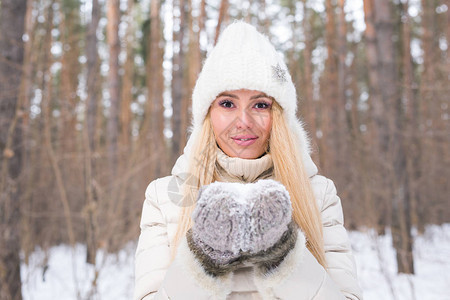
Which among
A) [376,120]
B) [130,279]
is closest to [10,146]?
[130,279]

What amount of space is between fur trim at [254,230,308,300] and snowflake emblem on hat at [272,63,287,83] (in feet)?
2.15

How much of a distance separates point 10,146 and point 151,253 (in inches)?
111

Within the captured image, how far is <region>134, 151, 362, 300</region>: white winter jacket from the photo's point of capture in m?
1.14

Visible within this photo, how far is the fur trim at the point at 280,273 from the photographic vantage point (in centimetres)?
114

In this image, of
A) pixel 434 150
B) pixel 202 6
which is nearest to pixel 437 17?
pixel 434 150

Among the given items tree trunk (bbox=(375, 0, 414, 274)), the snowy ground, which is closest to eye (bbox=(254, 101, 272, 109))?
the snowy ground

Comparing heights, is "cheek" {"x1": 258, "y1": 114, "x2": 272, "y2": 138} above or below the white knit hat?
below

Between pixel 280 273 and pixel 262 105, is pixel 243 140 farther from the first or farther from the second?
pixel 280 273

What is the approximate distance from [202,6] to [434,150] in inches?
312

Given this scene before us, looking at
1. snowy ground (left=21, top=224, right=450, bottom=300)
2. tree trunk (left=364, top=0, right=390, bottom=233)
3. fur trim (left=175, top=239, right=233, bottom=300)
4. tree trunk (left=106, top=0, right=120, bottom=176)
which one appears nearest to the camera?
fur trim (left=175, top=239, right=233, bottom=300)

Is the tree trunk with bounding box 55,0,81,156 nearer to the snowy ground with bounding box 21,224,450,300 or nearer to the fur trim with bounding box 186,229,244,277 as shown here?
the snowy ground with bounding box 21,224,450,300

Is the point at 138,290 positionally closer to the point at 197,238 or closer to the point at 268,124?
the point at 197,238

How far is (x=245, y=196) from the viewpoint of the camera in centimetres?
104

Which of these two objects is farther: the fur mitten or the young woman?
the young woman
